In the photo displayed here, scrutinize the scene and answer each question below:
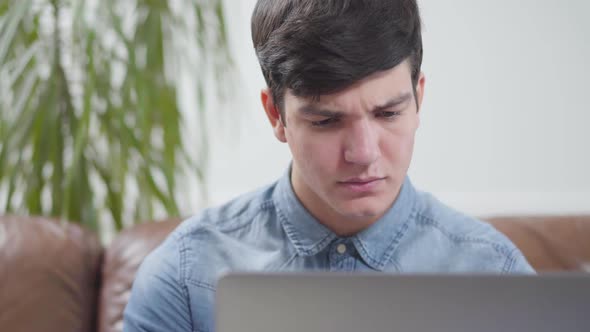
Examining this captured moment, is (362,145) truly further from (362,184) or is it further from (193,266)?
(193,266)

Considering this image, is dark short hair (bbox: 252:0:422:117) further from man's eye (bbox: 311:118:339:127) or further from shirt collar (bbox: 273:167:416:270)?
shirt collar (bbox: 273:167:416:270)

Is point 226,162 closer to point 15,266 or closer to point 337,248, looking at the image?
point 15,266

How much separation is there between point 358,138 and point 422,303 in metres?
0.45

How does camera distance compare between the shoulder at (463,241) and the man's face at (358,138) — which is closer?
the man's face at (358,138)

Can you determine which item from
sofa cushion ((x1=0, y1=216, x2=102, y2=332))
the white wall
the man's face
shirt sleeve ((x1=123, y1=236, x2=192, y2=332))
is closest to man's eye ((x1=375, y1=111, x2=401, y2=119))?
the man's face

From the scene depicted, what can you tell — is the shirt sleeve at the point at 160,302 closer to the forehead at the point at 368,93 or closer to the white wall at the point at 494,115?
the forehead at the point at 368,93

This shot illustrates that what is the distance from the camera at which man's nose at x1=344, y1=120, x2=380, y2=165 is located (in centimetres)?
98

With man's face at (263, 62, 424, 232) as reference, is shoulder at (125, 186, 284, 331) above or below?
below

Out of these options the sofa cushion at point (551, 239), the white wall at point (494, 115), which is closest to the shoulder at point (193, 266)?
the sofa cushion at point (551, 239)

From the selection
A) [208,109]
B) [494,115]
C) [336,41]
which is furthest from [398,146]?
[494,115]

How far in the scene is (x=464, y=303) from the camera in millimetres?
563

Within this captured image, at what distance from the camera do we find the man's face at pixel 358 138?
39.0 inches

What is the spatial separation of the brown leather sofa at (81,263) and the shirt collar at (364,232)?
44 centimetres

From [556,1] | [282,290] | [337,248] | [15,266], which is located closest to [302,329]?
[282,290]
